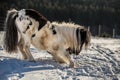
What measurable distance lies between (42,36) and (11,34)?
0.91 metres

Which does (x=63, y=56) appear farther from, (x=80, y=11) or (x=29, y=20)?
(x=80, y=11)

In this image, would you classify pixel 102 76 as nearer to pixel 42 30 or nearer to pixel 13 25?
pixel 42 30

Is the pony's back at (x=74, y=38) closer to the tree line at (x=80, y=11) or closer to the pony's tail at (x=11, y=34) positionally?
the pony's tail at (x=11, y=34)

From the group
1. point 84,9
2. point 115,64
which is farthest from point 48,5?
point 115,64

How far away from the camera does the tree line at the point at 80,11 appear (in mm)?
58375

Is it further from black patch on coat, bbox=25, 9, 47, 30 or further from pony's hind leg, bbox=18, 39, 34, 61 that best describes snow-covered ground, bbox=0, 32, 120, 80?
black patch on coat, bbox=25, 9, 47, 30

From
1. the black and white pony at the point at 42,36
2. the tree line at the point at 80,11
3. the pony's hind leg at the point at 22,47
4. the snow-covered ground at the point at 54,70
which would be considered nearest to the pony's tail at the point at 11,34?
the black and white pony at the point at 42,36

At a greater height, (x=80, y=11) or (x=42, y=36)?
(x=42, y=36)

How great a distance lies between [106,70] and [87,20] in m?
49.8

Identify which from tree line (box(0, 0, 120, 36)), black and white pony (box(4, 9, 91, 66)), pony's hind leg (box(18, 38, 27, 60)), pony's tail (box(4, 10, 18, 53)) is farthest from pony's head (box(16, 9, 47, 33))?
tree line (box(0, 0, 120, 36))

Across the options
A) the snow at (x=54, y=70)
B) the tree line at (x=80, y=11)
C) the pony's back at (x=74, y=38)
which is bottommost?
the tree line at (x=80, y=11)

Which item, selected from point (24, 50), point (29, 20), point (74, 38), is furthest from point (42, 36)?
point (74, 38)

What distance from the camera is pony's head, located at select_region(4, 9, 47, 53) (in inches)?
427

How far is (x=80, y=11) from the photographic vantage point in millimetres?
63188
